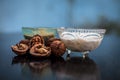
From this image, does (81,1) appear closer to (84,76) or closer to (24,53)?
(24,53)

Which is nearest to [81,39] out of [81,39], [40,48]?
[81,39]

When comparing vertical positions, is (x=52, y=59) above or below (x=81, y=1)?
below

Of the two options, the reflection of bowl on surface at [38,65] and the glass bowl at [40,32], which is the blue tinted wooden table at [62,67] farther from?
the glass bowl at [40,32]

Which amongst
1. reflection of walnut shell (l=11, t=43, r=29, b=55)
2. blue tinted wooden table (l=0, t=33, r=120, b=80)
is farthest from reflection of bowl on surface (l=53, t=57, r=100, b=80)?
reflection of walnut shell (l=11, t=43, r=29, b=55)

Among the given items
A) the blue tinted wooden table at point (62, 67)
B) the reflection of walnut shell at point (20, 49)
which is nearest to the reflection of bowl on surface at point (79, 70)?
the blue tinted wooden table at point (62, 67)

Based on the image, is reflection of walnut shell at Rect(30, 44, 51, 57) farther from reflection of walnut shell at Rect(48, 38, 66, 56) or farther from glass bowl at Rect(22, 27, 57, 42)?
glass bowl at Rect(22, 27, 57, 42)

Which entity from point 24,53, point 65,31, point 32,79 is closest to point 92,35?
point 65,31

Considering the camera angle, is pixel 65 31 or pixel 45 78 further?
pixel 65 31

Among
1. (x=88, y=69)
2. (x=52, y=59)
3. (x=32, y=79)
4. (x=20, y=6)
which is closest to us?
(x=32, y=79)
